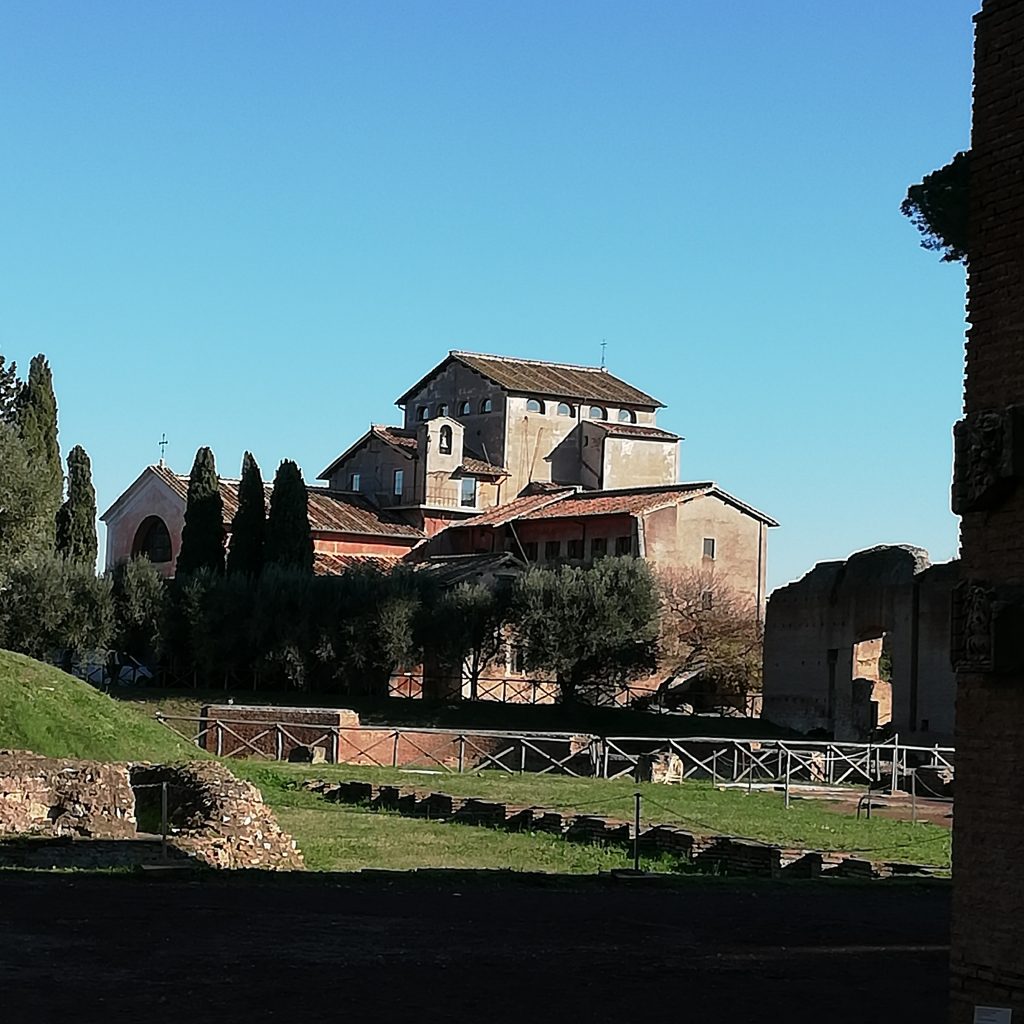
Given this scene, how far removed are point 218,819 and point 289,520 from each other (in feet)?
92.1

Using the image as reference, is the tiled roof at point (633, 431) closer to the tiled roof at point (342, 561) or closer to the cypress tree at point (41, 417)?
the tiled roof at point (342, 561)

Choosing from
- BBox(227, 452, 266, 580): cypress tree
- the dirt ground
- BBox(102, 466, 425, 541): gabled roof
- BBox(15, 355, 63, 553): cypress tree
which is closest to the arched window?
BBox(102, 466, 425, 541): gabled roof

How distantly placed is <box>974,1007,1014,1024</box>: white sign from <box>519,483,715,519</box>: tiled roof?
4200 cm

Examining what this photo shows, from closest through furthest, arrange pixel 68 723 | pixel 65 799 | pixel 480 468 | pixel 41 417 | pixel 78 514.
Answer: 1. pixel 65 799
2. pixel 68 723
3. pixel 41 417
4. pixel 78 514
5. pixel 480 468

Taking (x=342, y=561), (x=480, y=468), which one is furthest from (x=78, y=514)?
(x=480, y=468)

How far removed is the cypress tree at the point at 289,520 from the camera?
1768 inches

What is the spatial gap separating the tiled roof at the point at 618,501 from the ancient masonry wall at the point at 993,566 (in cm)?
4139

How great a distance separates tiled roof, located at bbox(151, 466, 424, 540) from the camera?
54375mm

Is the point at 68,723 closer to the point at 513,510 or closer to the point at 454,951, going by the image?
the point at 454,951

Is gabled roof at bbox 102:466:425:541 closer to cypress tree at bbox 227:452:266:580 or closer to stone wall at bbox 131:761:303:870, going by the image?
cypress tree at bbox 227:452:266:580

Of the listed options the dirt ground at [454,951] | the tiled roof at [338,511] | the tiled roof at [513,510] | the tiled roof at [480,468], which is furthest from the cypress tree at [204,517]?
the dirt ground at [454,951]

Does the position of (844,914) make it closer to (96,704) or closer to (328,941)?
(328,941)

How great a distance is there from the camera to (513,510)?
55531 mm

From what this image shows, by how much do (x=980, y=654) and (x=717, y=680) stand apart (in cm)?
3887
